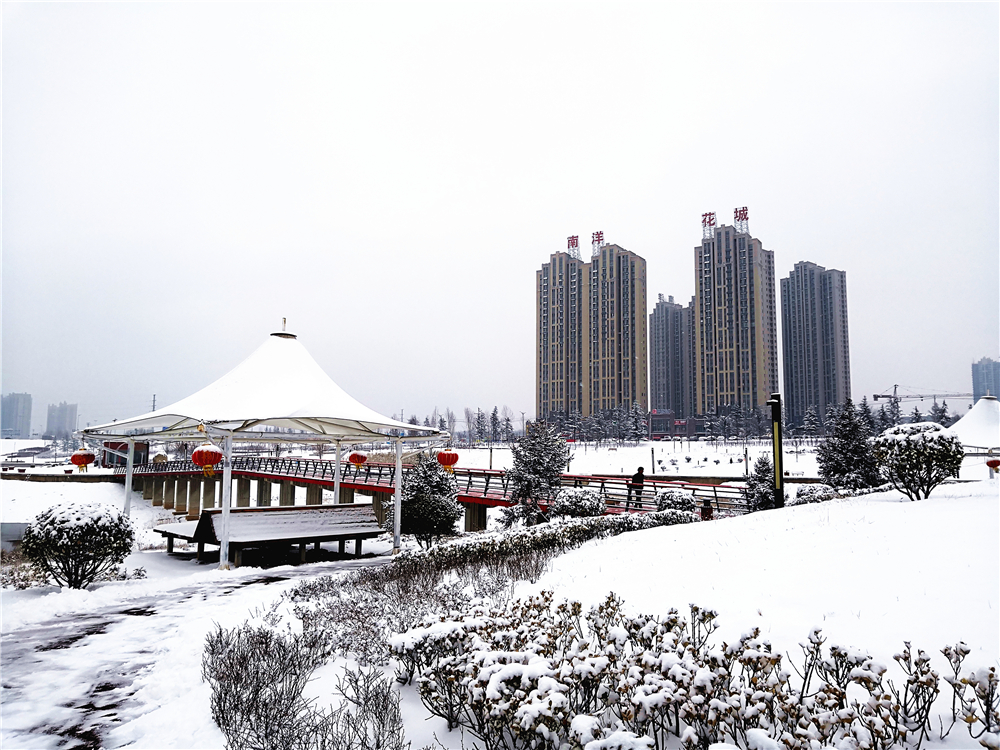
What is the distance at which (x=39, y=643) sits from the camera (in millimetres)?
7004

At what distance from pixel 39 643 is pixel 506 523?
14.2 m

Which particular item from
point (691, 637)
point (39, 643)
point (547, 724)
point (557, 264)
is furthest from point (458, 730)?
point (557, 264)

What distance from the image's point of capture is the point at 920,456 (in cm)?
1320

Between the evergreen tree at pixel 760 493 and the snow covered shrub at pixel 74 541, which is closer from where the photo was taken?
the snow covered shrub at pixel 74 541

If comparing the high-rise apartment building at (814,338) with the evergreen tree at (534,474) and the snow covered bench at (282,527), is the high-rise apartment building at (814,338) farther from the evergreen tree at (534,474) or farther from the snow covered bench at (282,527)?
the snow covered bench at (282,527)

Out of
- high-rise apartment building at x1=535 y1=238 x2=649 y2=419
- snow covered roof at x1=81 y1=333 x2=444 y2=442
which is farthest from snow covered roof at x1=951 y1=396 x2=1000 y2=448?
high-rise apartment building at x1=535 y1=238 x2=649 y2=419

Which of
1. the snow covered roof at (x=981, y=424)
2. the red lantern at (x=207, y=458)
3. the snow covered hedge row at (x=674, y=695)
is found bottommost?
the snow covered hedge row at (x=674, y=695)

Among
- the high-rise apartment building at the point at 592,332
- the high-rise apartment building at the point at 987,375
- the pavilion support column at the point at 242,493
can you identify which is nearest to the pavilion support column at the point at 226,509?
the pavilion support column at the point at 242,493

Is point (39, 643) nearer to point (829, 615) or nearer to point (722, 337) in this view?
point (829, 615)

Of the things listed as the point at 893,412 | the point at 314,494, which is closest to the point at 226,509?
the point at 314,494

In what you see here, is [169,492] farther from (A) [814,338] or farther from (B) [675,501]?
(A) [814,338]

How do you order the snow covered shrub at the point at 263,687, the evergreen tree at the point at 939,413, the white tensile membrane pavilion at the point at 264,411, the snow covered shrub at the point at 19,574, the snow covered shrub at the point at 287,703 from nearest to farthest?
the snow covered shrub at the point at 287,703 < the snow covered shrub at the point at 263,687 < the snow covered shrub at the point at 19,574 < the white tensile membrane pavilion at the point at 264,411 < the evergreen tree at the point at 939,413

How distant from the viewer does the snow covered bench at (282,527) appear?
15.2 m

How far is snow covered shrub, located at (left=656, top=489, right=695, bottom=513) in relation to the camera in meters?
18.6
